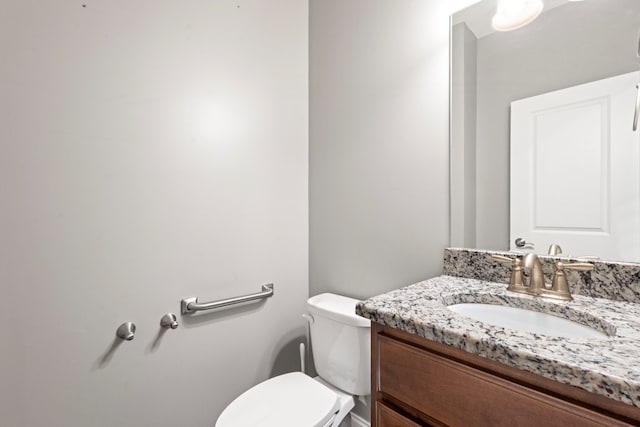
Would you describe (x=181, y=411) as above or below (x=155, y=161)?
below

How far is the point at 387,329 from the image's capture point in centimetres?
69

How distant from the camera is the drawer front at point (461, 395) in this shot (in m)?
0.46

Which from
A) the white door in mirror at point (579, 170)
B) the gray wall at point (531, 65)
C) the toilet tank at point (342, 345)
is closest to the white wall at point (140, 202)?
the toilet tank at point (342, 345)

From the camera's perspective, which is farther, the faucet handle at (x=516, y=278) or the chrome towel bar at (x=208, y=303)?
the chrome towel bar at (x=208, y=303)

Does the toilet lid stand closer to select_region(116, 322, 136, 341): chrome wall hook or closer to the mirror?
select_region(116, 322, 136, 341): chrome wall hook

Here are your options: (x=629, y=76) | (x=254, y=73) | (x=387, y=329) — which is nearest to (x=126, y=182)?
(x=254, y=73)

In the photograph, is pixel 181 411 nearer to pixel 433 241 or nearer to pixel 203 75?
pixel 433 241

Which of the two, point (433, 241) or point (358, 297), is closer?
point (433, 241)

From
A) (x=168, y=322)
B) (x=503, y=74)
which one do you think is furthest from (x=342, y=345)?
(x=503, y=74)

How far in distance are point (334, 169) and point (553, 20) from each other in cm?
97

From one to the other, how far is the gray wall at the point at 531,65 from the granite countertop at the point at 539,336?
0.89 ft

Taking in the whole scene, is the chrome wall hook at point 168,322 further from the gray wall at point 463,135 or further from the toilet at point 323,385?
the gray wall at point 463,135

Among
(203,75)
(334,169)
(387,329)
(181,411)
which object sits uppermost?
(203,75)

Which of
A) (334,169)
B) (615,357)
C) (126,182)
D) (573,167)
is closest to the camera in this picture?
(615,357)
